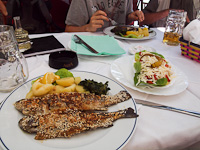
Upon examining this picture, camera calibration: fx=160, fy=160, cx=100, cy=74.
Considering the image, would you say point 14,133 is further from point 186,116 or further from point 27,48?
point 27,48

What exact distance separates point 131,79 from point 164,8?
243 centimetres

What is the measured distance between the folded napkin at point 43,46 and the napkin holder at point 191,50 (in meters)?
1.15

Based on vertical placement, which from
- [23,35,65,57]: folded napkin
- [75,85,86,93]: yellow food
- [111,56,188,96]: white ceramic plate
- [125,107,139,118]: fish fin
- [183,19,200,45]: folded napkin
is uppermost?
[183,19,200,45]: folded napkin

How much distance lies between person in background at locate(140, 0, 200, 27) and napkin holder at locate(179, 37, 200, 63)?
5.68ft

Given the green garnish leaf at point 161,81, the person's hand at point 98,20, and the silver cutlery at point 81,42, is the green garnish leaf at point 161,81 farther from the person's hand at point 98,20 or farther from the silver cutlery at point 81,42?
the person's hand at point 98,20

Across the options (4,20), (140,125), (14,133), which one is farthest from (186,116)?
(4,20)

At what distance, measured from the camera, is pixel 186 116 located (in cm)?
85

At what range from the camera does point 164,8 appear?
299 cm

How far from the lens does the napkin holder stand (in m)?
1.40

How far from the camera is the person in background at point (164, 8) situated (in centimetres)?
291

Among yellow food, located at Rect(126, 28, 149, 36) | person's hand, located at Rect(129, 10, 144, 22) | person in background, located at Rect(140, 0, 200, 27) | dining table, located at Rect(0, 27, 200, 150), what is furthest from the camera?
person in background, located at Rect(140, 0, 200, 27)

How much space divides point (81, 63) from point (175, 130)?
898 millimetres

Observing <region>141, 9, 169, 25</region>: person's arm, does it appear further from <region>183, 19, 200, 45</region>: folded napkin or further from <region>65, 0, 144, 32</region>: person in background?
<region>183, 19, 200, 45</region>: folded napkin

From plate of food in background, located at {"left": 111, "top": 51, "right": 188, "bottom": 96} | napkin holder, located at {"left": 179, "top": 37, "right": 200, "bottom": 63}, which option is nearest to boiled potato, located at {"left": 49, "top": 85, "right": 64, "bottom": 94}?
plate of food in background, located at {"left": 111, "top": 51, "right": 188, "bottom": 96}
